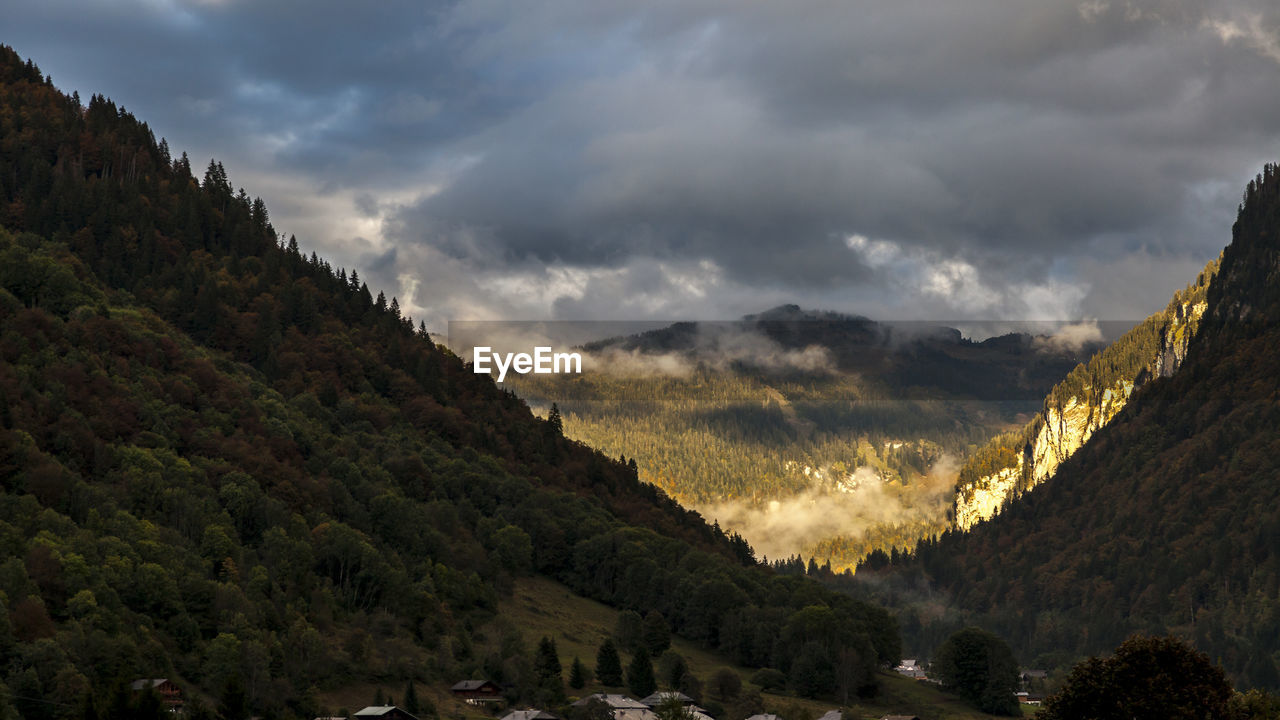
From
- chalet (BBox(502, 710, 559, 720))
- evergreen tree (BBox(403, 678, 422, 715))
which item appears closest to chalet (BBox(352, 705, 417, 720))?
evergreen tree (BBox(403, 678, 422, 715))

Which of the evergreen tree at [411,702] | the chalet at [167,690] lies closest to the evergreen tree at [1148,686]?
the evergreen tree at [411,702]

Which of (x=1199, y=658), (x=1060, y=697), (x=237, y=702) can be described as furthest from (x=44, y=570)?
(x=1199, y=658)

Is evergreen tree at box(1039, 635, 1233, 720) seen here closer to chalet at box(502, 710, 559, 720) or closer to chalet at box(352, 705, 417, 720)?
chalet at box(502, 710, 559, 720)

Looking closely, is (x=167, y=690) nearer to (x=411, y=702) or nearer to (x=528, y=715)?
(x=411, y=702)

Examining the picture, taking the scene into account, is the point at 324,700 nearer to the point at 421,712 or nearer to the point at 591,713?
the point at 421,712

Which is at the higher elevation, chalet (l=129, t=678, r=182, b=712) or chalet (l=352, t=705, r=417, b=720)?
chalet (l=129, t=678, r=182, b=712)

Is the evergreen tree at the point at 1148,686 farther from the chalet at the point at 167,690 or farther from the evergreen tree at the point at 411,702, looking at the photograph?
the chalet at the point at 167,690

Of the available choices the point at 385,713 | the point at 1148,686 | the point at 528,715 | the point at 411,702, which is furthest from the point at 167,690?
the point at 1148,686

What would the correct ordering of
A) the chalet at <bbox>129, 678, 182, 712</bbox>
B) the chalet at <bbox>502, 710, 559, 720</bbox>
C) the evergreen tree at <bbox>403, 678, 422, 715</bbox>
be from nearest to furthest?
1. the chalet at <bbox>129, 678, 182, 712</bbox>
2. the evergreen tree at <bbox>403, 678, 422, 715</bbox>
3. the chalet at <bbox>502, 710, 559, 720</bbox>

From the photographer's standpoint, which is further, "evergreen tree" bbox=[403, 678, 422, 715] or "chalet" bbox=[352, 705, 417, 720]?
"evergreen tree" bbox=[403, 678, 422, 715]

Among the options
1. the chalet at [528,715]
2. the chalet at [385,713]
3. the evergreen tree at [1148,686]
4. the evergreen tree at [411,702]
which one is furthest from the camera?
the chalet at [528,715]
